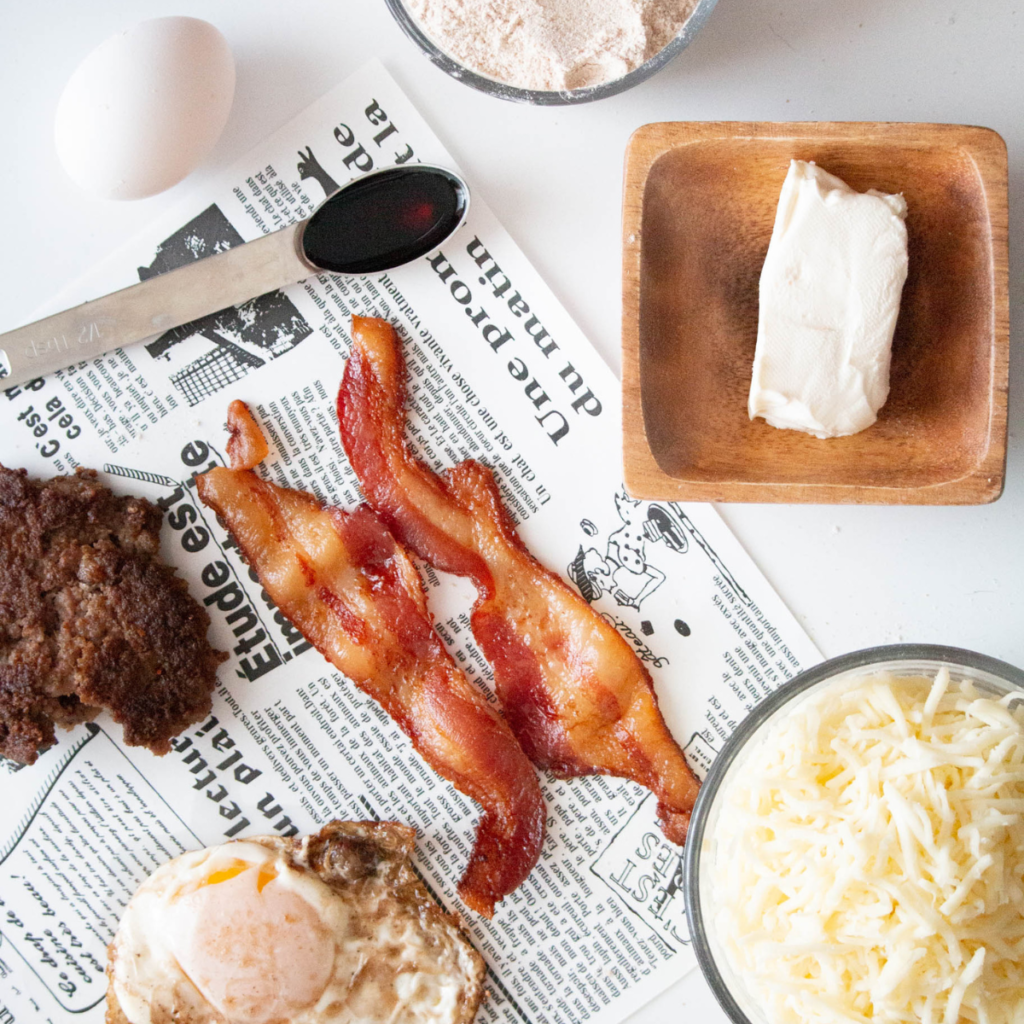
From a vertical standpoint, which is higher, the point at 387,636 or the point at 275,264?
the point at 275,264

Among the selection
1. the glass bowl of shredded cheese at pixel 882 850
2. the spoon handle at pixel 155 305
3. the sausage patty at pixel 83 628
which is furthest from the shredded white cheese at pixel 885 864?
the spoon handle at pixel 155 305

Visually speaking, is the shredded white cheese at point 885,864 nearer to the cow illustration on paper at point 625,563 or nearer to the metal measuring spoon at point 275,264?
the cow illustration on paper at point 625,563

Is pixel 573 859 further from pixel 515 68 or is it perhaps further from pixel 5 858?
pixel 515 68

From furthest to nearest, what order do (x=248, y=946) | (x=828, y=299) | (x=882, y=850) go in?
(x=248, y=946) → (x=828, y=299) → (x=882, y=850)

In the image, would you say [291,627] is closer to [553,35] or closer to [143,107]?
[143,107]

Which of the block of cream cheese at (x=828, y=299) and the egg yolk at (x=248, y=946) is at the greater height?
the block of cream cheese at (x=828, y=299)

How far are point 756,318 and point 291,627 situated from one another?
0.63m

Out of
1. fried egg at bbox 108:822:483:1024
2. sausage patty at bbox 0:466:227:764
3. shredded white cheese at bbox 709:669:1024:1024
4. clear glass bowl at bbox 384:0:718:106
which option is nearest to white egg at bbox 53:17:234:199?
clear glass bowl at bbox 384:0:718:106

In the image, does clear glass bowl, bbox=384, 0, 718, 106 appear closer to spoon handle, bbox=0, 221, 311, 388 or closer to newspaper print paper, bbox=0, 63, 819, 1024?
newspaper print paper, bbox=0, 63, 819, 1024

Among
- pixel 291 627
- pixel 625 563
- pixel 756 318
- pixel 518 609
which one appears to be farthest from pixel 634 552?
pixel 291 627

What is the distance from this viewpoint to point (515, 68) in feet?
3.16

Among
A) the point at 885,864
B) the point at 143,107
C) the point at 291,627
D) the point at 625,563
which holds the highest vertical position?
the point at 143,107

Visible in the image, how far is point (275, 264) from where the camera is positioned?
1.06 metres

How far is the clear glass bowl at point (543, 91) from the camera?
938 millimetres
